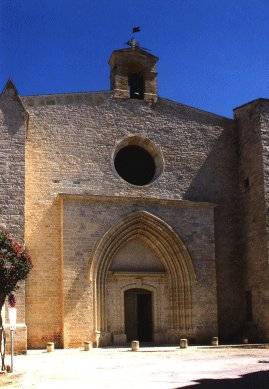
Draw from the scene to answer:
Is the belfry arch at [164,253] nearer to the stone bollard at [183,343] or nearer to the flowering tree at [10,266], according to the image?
the stone bollard at [183,343]

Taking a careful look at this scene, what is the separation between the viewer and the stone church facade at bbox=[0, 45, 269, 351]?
15.0 meters

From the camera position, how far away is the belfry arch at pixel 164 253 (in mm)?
15688

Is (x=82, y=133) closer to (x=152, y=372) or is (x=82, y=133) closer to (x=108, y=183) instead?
(x=108, y=183)

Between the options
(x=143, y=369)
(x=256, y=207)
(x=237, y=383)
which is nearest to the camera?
(x=237, y=383)

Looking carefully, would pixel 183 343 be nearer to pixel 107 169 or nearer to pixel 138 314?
pixel 138 314

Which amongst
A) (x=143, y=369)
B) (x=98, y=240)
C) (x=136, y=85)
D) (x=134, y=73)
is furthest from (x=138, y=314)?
(x=134, y=73)

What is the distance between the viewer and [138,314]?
16484 millimetres

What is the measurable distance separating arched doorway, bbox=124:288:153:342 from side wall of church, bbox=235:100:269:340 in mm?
2877

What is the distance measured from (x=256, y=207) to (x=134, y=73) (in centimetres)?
563

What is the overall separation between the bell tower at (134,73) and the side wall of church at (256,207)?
3.08 m

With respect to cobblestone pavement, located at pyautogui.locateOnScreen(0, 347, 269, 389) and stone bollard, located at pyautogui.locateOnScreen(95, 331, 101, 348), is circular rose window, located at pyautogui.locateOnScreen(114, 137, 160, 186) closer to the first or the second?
stone bollard, located at pyautogui.locateOnScreen(95, 331, 101, 348)

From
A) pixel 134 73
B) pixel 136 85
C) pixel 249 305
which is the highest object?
pixel 134 73

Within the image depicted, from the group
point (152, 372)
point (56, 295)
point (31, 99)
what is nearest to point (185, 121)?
point (31, 99)

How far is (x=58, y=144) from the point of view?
633 inches
